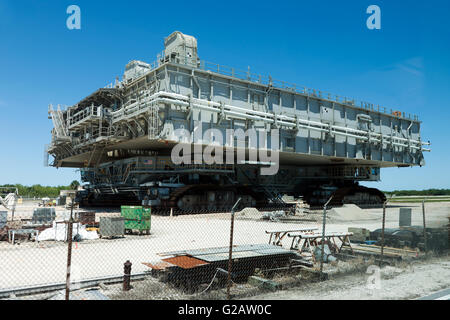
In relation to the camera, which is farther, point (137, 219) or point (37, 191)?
point (37, 191)

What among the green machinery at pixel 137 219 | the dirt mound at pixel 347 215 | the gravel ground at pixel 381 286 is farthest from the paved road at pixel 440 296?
the dirt mound at pixel 347 215

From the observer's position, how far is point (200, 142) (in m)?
26.3

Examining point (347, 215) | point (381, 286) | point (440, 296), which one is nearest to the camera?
point (440, 296)

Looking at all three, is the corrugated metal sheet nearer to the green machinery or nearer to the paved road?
the paved road

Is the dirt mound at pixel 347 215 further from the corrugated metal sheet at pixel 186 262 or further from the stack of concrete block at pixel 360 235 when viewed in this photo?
the corrugated metal sheet at pixel 186 262

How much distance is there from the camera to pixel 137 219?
54.2 ft

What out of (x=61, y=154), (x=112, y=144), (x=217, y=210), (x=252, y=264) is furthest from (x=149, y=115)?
(x=61, y=154)

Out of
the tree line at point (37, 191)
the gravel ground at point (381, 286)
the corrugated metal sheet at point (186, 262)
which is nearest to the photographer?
the gravel ground at point (381, 286)

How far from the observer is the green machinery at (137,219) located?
54.1 feet

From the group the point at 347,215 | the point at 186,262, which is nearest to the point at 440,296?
the point at 186,262

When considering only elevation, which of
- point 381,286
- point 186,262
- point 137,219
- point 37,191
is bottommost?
point 381,286

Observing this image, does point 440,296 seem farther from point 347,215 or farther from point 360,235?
point 347,215

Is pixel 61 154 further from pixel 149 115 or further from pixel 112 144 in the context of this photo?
pixel 149 115
